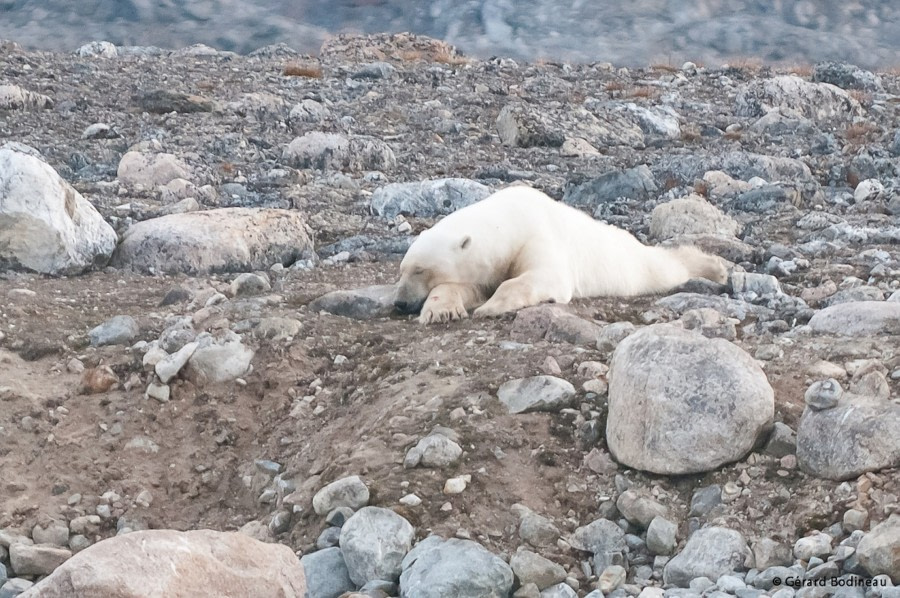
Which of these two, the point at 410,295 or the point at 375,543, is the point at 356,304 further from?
the point at 375,543

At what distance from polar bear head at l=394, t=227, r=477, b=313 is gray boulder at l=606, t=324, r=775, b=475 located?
2.17 meters

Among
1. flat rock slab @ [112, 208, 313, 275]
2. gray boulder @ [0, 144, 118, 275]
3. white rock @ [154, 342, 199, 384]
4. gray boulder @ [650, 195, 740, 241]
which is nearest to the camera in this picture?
white rock @ [154, 342, 199, 384]

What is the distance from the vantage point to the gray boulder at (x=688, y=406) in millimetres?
3023

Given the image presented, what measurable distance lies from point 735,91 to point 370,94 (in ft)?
18.7

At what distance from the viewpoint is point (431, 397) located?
3.62 m

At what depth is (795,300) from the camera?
200 inches

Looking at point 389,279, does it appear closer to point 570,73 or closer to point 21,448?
point 21,448

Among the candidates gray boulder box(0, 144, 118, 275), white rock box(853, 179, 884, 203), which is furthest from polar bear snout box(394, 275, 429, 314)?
white rock box(853, 179, 884, 203)

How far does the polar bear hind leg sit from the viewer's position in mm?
4918

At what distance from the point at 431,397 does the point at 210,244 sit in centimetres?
294

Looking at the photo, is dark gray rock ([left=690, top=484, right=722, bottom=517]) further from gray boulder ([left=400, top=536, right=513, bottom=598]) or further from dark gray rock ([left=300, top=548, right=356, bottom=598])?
dark gray rock ([left=300, top=548, right=356, bottom=598])

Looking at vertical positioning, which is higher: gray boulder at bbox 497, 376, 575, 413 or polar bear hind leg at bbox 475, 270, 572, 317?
gray boulder at bbox 497, 376, 575, 413

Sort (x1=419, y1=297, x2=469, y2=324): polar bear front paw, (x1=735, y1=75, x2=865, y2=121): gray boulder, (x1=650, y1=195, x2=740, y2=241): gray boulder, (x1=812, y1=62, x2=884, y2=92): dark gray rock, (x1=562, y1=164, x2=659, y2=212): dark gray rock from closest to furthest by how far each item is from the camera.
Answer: (x1=419, y1=297, x2=469, y2=324): polar bear front paw, (x1=650, y1=195, x2=740, y2=241): gray boulder, (x1=562, y1=164, x2=659, y2=212): dark gray rock, (x1=735, y1=75, x2=865, y2=121): gray boulder, (x1=812, y1=62, x2=884, y2=92): dark gray rock

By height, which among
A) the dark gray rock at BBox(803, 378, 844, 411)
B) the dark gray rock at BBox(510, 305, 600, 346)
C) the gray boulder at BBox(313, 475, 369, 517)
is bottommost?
the dark gray rock at BBox(510, 305, 600, 346)
